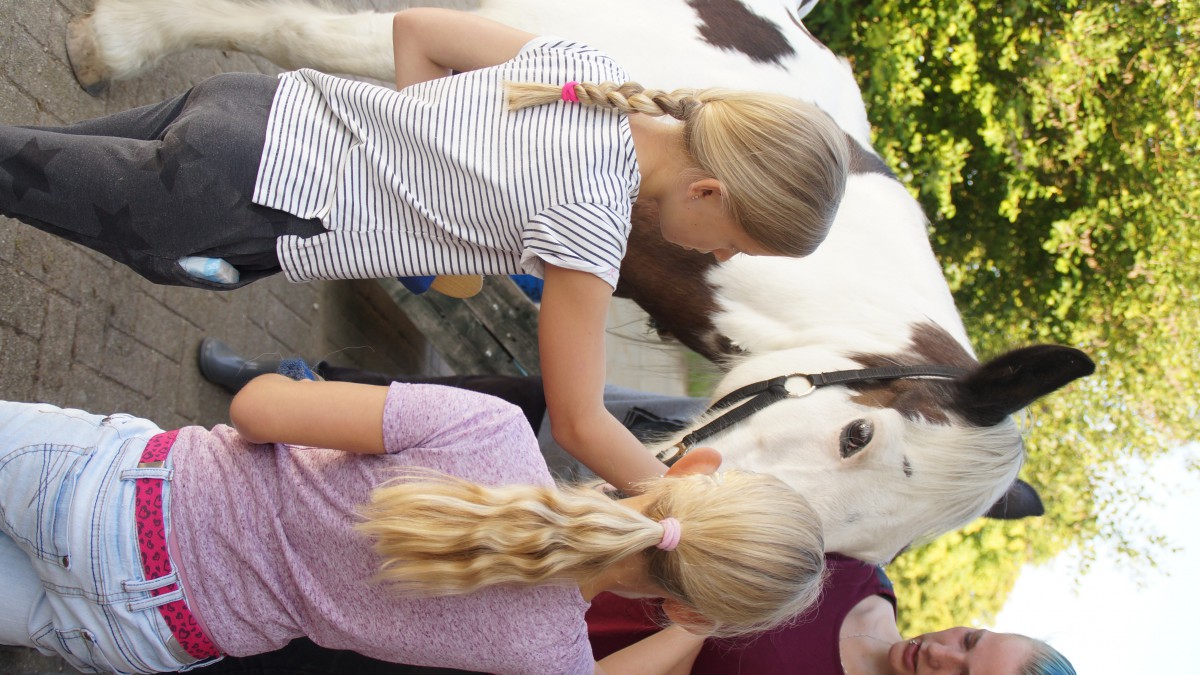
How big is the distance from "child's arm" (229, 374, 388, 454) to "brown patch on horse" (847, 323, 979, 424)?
1.27m

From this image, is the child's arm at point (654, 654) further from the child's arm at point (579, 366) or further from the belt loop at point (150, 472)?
the belt loop at point (150, 472)

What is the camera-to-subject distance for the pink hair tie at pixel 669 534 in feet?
4.26

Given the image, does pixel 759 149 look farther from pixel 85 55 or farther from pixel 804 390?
pixel 85 55

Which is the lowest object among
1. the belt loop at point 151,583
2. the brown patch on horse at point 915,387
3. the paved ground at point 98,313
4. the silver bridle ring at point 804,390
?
the paved ground at point 98,313

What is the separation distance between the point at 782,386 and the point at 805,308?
37 centimetres

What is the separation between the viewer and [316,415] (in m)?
1.34

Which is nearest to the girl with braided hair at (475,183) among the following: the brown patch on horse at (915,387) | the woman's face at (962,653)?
the brown patch on horse at (915,387)

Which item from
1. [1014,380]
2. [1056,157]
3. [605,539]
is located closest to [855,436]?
[1014,380]

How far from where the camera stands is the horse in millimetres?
2082

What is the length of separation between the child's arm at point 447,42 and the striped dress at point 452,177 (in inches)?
5.8

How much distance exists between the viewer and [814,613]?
226 cm

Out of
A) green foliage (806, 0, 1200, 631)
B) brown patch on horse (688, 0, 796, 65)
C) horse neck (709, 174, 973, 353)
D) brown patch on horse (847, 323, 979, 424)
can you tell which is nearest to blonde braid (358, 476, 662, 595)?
brown patch on horse (847, 323, 979, 424)

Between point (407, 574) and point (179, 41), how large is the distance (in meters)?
2.31

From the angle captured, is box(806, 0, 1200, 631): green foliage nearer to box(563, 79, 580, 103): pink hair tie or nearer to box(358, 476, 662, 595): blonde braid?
box(563, 79, 580, 103): pink hair tie
